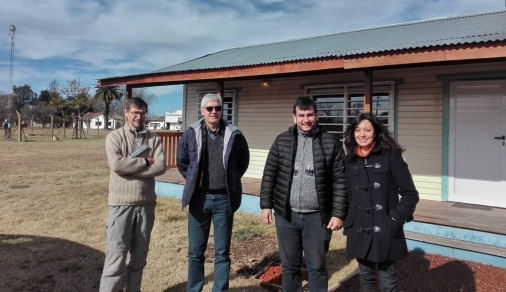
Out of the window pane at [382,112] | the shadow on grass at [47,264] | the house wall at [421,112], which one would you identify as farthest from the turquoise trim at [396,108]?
the shadow on grass at [47,264]

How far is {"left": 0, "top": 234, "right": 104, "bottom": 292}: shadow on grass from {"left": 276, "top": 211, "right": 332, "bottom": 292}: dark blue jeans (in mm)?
1843

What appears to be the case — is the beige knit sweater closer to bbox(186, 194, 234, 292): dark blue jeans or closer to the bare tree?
bbox(186, 194, 234, 292): dark blue jeans

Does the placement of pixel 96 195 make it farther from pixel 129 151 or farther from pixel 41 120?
pixel 41 120

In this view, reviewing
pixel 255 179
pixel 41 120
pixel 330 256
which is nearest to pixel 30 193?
pixel 255 179

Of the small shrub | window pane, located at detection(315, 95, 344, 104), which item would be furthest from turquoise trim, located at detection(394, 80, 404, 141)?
the small shrub

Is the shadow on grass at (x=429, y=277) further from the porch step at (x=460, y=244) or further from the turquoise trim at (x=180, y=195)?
the turquoise trim at (x=180, y=195)

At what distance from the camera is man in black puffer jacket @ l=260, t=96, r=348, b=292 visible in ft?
7.74

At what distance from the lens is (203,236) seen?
2.73 metres

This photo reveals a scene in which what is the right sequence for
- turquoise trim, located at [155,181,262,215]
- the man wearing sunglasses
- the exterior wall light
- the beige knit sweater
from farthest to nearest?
the exterior wall light → turquoise trim, located at [155,181,262,215] → the man wearing sunglasses → the beige knit sweater

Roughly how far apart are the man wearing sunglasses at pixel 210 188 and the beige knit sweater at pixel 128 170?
0.28 m

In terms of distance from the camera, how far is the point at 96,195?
709 centimetres

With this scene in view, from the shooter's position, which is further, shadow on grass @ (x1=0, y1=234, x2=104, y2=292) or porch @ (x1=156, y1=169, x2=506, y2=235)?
porch @ (x1=156, y1=169, x2=506, y2=235)

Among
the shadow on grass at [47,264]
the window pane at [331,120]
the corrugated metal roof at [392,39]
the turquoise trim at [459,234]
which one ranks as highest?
the corrugated metal roof at [392,39]

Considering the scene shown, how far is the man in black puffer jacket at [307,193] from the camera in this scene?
2.36 metres
